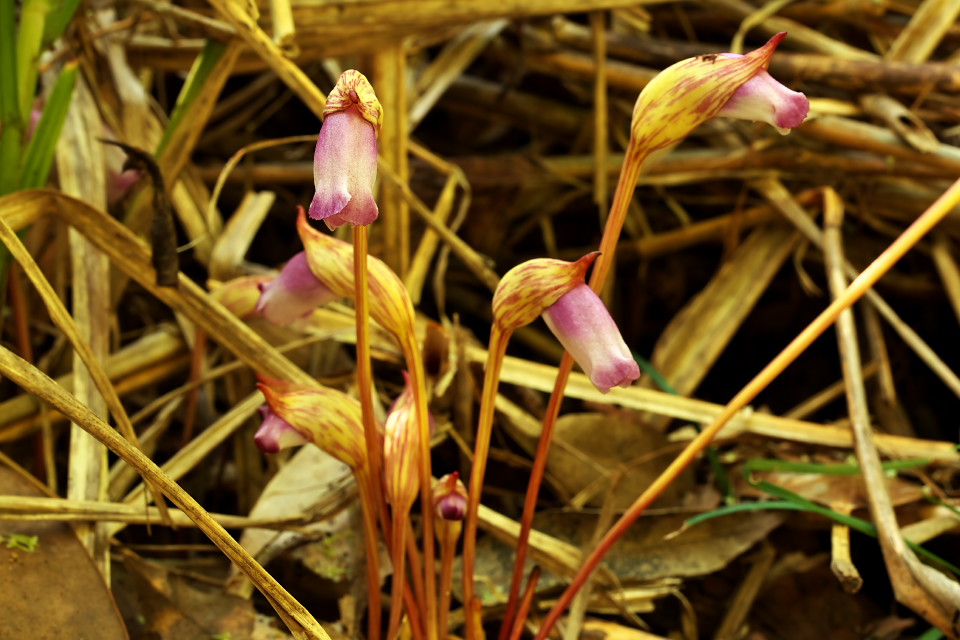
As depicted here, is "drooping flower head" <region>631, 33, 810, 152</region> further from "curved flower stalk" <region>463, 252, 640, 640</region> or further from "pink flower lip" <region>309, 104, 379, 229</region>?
"pink flower lip" <region>309, 104, 379, 229</region>

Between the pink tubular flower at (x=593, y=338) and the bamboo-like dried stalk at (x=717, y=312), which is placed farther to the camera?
the bamboo-like dried stalk at (x=717, y=312)

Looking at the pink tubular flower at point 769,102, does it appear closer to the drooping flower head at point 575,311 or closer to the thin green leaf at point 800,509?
the drooping flower head at point 575,311

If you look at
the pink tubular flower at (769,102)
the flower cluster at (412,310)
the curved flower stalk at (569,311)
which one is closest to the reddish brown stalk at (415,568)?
the flower cluster at (412,310)

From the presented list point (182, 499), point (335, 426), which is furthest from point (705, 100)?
point (182, 499)

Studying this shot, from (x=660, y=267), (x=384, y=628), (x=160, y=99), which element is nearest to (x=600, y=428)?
(x=384, y=628)

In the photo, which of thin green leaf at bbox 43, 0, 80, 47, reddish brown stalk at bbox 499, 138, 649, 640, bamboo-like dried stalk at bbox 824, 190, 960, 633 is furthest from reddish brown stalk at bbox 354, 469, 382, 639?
thin green leaf at bbox 43, 0, 80, 47

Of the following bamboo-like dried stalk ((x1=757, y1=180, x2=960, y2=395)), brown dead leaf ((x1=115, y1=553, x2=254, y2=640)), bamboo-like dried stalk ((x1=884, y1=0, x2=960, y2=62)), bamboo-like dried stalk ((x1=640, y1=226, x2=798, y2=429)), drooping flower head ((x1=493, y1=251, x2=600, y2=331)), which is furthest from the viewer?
bamboo-like dried stalk ((x1=884, y1=0, x2=960, y2=62))

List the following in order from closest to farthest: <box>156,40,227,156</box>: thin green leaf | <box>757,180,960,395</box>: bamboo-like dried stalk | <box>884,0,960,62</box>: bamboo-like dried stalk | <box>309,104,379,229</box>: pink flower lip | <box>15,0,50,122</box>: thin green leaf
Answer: <box>309,104,379,229</box>: pink flower lip
<box>15,0,50,122</box>: thin green leaf
<box>156,40,227,156</box>: thin green leaf
<box>757,180,960,395</box>: bamboo-like dried stalk
<box>884,0,960,62</box>: bamboo-like dried stalk
